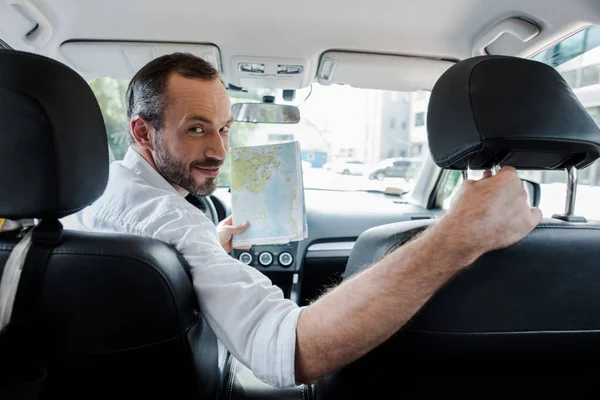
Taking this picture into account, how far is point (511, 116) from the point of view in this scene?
1.04 metres

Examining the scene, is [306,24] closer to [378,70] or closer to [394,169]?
[378,70]

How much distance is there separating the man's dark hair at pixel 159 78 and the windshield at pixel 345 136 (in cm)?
116

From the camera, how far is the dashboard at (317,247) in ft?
9.37

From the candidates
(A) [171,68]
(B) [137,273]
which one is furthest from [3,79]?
(A) [171,68]

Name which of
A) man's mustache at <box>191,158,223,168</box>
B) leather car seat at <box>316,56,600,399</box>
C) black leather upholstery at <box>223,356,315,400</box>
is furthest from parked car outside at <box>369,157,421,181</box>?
leather car seat at <box>316,56,600,399</box>

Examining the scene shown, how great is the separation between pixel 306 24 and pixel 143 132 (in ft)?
3.92

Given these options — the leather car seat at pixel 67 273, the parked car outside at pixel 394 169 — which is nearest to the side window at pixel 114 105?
the leather car seat at pixel 67 273

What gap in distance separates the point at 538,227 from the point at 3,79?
122 centimetres

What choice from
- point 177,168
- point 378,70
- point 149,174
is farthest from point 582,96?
point 149,174

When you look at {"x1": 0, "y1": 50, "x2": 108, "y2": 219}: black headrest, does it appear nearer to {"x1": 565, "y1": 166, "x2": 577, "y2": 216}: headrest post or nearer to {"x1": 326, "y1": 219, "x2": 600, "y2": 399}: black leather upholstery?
{"x1": 326, "y1": 219, "x2": 600, "y2": 399}: black leather upholstery

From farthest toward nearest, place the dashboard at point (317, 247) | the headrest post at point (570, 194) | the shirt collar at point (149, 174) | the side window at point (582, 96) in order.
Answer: the dashboard at point (317, 247)
the side window at point (582, 96)
the shirt collar at point (149, 174)
the headrest post at point (570, 194)

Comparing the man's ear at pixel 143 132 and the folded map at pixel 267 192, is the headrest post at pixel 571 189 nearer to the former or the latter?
the folded map at pixel 267 192

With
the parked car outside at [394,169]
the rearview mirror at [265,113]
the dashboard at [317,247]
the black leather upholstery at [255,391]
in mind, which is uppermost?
the rearview mirror at [265,113]

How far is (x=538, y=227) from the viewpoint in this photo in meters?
1.01
